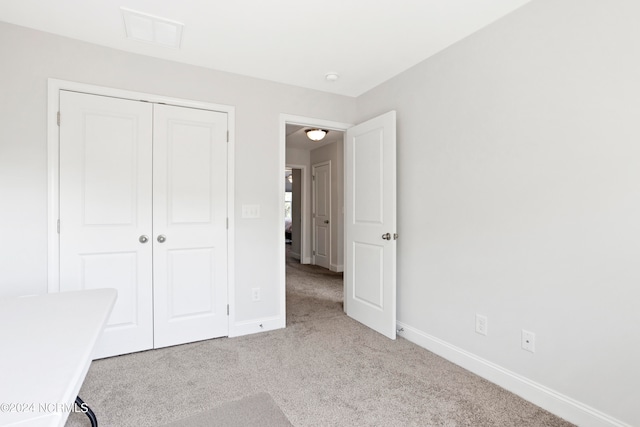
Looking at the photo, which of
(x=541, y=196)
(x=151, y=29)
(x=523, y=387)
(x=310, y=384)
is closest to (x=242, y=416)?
(x=310, y=384)

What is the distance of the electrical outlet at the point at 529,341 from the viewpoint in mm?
1950

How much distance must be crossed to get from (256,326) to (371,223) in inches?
56.4

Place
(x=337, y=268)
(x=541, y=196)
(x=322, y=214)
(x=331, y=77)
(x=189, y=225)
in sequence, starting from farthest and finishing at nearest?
(x=322, y=214) < (x=337, y=268) < (x=331, y=77) < (x=189, y=225) < (x=541, y=196)

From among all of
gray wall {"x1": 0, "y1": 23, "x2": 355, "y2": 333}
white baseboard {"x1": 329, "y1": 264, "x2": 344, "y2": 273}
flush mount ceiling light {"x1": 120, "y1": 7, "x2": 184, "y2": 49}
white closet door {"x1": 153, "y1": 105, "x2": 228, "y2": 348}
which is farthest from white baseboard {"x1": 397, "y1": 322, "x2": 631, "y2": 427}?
white baseboard {"x1": 329, "y1": 264, "x2": 344, "y2": 273}

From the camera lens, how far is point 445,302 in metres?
2.52

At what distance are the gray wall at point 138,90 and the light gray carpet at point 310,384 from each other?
20.3 inches

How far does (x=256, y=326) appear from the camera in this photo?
3.02 metres

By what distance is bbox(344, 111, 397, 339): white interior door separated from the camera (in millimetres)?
2854

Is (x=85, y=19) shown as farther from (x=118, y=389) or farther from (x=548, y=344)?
(x=548, y=344)

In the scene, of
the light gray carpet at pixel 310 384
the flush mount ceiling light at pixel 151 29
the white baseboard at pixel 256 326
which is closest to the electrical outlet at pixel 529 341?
the light gray carpet at pixel 310 384

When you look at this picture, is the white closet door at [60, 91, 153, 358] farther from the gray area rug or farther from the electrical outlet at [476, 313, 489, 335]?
the electrical outlet at [476, 313, 489, 335]

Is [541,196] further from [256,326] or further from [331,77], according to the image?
[256,326]

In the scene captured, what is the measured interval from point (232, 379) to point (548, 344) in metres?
1.95

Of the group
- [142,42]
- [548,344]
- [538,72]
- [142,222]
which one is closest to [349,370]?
[548,344]
